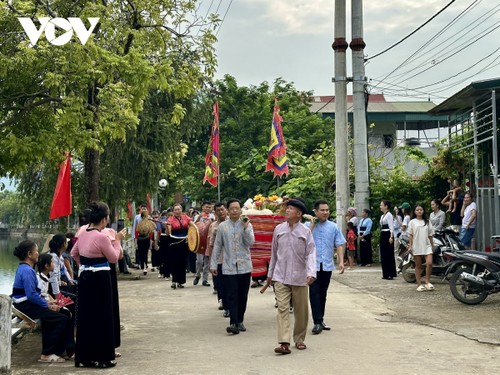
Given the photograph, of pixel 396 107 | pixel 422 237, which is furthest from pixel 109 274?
pixel 396 107

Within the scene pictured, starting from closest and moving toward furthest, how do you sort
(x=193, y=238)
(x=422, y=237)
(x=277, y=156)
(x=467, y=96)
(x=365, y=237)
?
(x=422, y=237) → (x=193, y=238) → (x=467, y=96) → (x=365, y=237) → (x=277, y=156)

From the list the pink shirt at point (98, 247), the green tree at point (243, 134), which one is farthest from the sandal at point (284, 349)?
the green tree at point (243, 134)

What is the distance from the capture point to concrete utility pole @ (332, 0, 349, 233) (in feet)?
63.1

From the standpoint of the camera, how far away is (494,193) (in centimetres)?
1443

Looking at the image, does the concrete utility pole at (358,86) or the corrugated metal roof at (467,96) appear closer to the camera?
the corrugated metal roof at (467,96)

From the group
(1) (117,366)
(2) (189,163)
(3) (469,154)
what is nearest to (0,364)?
(1) (117,366)

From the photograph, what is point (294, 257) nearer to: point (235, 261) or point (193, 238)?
point (235, 261)

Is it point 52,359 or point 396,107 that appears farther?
point 396,107

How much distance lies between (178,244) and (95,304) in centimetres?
781

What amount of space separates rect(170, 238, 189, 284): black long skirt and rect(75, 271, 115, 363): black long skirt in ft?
24.8

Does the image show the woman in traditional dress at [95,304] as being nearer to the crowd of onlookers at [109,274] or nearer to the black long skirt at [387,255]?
the crowd of onlookers at [109,274]

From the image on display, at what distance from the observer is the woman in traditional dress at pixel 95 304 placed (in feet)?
24.4

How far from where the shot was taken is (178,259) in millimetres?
15273

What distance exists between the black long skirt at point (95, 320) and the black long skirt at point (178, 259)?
7.54 meters
